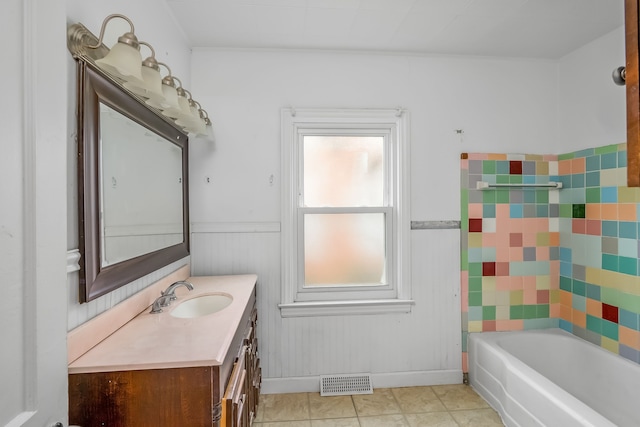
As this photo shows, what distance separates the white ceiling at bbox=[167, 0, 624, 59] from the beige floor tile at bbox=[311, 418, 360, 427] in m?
2.42

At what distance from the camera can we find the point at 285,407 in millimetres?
2119

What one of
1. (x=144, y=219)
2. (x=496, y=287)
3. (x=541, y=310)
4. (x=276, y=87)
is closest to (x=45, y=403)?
(x=144, y=219)

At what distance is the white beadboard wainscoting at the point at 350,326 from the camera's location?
7.48 feet

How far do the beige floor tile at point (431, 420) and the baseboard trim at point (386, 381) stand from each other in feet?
1.04

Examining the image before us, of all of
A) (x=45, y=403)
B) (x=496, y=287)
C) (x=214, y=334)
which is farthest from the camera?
(x=496, y=287)

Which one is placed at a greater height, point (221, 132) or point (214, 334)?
point (221, 132)

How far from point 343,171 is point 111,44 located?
1.56 meters

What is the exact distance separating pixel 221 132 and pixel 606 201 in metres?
2.62

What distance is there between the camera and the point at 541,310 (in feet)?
8.14

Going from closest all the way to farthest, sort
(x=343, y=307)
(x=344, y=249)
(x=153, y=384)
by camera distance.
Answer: (x=153, y=384) < (x=343, y=307) < (x=344, y=249)

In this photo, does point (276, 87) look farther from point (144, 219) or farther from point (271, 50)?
point (144, 219)

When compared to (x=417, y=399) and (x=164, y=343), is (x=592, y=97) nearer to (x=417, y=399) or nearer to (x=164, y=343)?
(x=417, y=399)

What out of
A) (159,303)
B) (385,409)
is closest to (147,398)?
(159,303)

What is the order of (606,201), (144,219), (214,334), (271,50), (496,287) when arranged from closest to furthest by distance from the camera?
(214,334)
(144,219)
(606,201)
(271,50)
(496,287)
